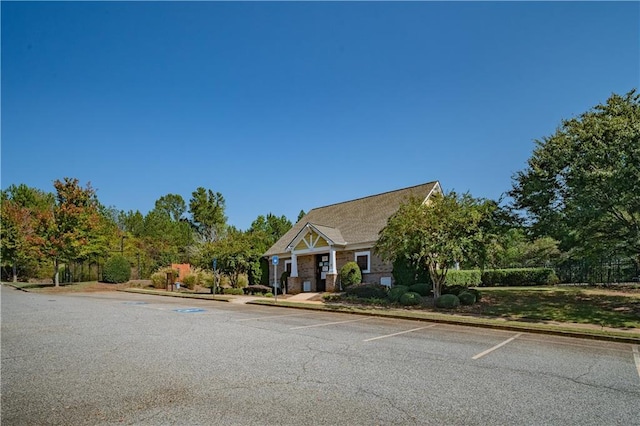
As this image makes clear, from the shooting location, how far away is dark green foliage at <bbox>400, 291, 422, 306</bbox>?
700 inches

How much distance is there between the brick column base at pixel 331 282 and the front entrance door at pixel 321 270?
1.52m

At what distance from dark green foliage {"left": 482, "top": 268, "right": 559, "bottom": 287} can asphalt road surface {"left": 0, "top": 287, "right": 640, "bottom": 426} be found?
725 inches

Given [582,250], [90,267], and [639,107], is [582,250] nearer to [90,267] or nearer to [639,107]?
[639,107]

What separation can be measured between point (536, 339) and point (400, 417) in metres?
7.58

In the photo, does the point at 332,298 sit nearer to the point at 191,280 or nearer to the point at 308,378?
the point at 308,378

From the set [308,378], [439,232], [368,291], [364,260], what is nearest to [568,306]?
[439,232]

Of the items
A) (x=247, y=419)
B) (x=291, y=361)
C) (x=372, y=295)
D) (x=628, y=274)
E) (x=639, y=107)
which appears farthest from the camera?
(x=628, y=274)

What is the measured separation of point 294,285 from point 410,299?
36.1ft

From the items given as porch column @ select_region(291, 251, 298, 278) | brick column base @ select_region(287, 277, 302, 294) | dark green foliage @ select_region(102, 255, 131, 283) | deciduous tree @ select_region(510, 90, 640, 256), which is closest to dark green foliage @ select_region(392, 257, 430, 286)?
deciduous tree @ select_region(510, 90, 640, 256)

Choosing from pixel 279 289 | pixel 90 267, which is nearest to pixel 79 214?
pixel 90 267

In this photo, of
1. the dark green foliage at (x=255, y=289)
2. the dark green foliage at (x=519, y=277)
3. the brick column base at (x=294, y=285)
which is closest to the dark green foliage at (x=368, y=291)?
the brick column base at (x=294, y=285)

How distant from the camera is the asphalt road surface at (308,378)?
4.59m

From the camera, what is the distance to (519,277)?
90.2ft

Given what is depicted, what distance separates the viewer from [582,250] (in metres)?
17.0
